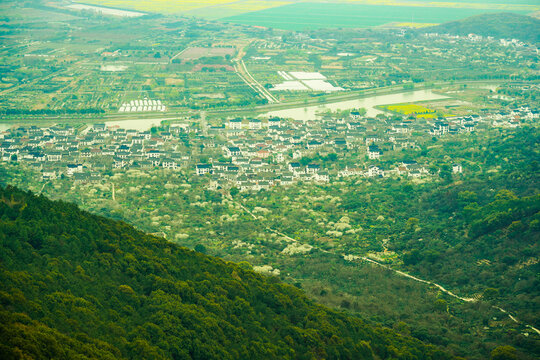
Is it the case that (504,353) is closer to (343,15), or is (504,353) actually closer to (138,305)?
(138,305)

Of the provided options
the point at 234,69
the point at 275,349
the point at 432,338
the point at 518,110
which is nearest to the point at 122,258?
the point at 275,349

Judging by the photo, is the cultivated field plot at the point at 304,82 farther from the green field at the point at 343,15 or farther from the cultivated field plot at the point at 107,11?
the cultivated field plot at the point at 107,11

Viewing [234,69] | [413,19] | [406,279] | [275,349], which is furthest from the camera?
[413,19]

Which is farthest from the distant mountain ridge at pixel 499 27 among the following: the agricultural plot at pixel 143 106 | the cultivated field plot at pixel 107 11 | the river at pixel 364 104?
the agricultural plot at pixel 143 106

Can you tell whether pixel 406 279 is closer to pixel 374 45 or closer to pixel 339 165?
pixel 339 165

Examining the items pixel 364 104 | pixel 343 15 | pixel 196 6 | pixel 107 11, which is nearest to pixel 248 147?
pixel 364 104

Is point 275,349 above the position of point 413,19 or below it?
below
